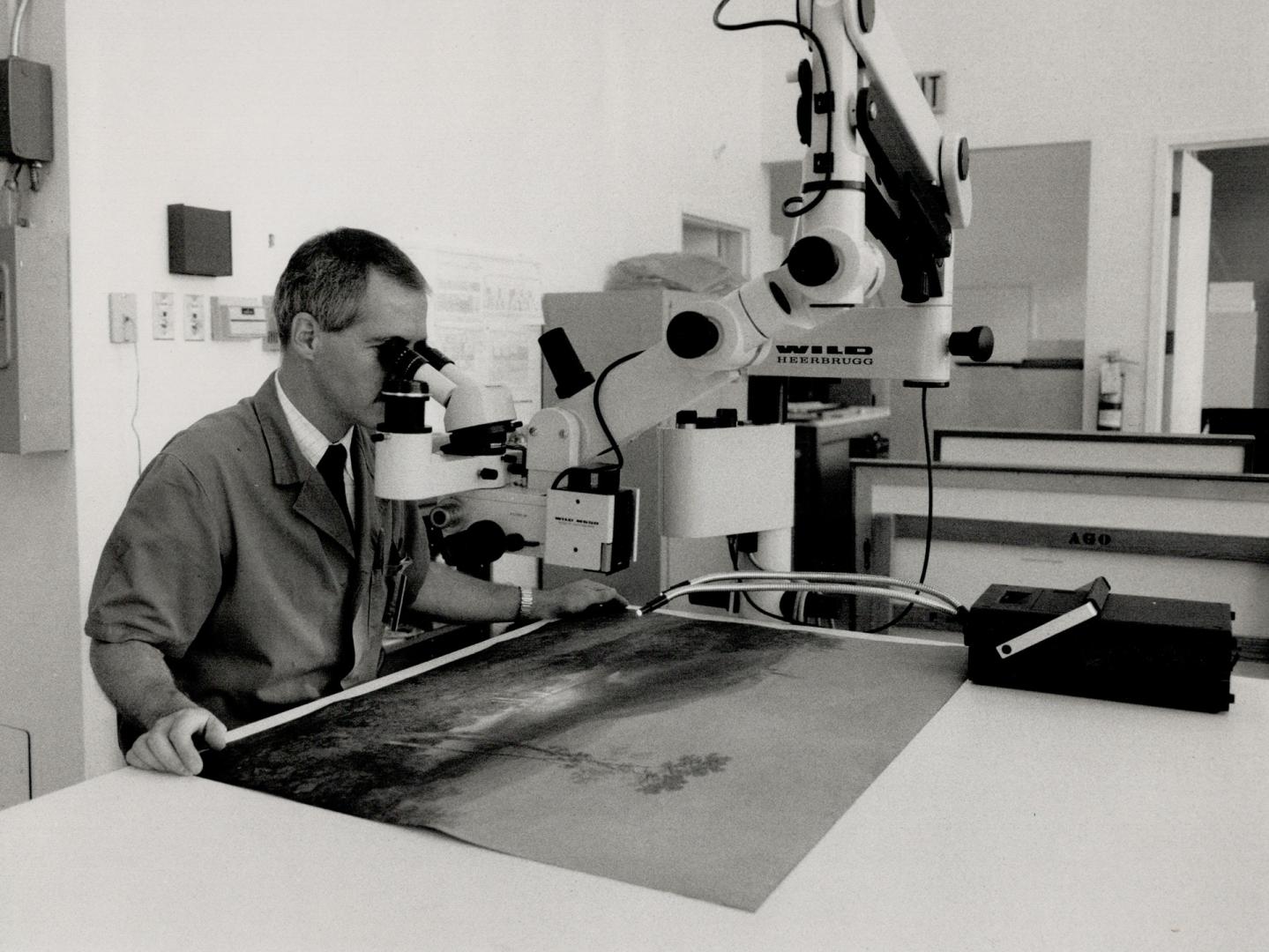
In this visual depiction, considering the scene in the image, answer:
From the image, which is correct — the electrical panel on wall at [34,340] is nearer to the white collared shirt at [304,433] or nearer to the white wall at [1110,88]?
the white collared shirt at [304,433]

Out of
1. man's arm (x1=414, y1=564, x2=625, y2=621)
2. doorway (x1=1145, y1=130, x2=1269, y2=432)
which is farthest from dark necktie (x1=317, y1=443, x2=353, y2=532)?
doorway (x1=1145, y1=130, x2=1269, y2=432)

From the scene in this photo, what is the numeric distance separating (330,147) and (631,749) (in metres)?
2.32

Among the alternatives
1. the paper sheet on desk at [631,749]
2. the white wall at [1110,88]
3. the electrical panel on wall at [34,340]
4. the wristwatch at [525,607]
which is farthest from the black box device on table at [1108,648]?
the white wall at [1110,88]

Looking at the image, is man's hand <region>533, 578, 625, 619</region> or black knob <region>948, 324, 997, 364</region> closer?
black knob <region>948, 324, 997, 364</region>

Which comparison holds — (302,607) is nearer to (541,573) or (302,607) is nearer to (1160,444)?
(541,573)

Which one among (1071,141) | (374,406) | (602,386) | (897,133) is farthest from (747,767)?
(1071,141)

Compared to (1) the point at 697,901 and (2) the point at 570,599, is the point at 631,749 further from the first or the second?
(2) the point at 570,599

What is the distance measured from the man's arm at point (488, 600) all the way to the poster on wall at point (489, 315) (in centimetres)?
149

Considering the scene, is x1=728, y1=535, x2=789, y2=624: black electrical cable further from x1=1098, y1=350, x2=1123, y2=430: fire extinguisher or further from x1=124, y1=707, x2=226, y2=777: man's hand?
x1=1098, y1=350, x2=1123, y2=430: fire extinguisher

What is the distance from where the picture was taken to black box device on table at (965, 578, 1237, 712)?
1475 millimetres

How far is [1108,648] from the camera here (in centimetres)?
152

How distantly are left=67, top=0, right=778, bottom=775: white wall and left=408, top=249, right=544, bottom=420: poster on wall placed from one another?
7cm

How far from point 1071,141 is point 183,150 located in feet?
12.2

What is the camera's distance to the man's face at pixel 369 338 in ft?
5.12
